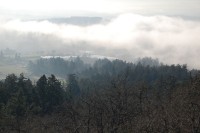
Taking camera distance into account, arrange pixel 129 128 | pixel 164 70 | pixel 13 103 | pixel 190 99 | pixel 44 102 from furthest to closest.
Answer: pixel 164 70 → pixel 44 102 → pixel 13 103 → pixel 129 128 → pixel 190 99

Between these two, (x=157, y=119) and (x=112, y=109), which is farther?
(x=112, y=109)

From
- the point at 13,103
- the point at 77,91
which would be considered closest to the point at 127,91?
the point at 13,103

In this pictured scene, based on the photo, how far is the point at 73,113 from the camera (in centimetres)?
5925

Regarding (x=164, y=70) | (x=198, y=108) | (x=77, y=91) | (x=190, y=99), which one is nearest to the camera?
(x=198, y=108)

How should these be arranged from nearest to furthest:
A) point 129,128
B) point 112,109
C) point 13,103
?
point 129,128, point 112,109, point 13,103

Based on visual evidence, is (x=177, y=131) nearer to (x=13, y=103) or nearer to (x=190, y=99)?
(x=190, y=99)

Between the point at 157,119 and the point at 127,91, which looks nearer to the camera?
the point at 157,119

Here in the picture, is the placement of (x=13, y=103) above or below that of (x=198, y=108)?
below

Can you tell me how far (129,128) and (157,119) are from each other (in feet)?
25.6

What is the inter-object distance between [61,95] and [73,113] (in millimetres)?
37806

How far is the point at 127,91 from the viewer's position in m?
59.5

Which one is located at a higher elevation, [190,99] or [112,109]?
[190,99]

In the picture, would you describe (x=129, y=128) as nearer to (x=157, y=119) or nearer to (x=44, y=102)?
(x=157, y=119)

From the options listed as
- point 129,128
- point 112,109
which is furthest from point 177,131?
point 112,109
